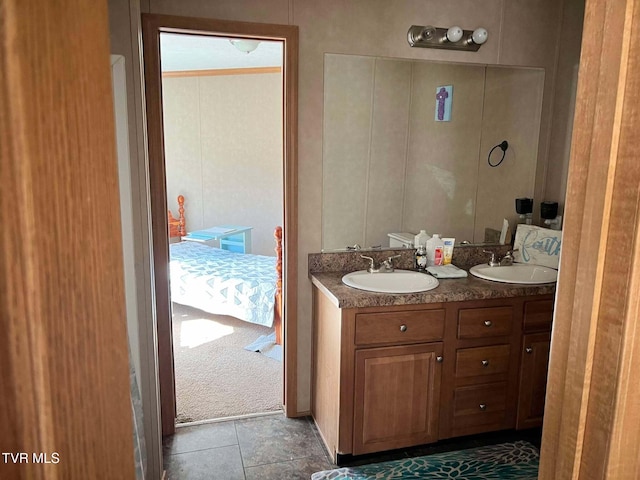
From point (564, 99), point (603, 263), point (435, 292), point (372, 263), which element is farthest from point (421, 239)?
point (603, 263)

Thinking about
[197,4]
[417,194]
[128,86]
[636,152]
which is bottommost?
[417,194]

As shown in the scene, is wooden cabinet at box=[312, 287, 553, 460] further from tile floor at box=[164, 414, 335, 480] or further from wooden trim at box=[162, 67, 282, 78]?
wooden trim at box=[162, 67, 282, 78]

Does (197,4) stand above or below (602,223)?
above

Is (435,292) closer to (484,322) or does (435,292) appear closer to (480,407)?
(484,322)

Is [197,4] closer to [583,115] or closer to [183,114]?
[583,115]

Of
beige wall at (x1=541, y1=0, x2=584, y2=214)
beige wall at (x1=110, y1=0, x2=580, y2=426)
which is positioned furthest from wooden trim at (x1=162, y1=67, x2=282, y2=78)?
beige wall at (x1=541, y1=0, x2=584, y2=214)

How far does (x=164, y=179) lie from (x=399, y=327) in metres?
1.39

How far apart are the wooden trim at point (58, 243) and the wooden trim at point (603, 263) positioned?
1.93 feet

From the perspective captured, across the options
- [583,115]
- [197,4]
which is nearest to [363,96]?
[197,4]

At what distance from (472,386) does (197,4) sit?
7.85 ft

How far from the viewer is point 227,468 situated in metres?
2.37

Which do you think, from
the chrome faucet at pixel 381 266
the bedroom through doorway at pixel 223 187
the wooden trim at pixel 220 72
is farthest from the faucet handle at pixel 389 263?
the wooden trim at pixel 220 72

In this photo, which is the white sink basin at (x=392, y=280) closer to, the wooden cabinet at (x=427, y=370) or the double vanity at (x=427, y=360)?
the double vanity at (x=427, y=360)

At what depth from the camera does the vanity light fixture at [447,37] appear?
102 inches
